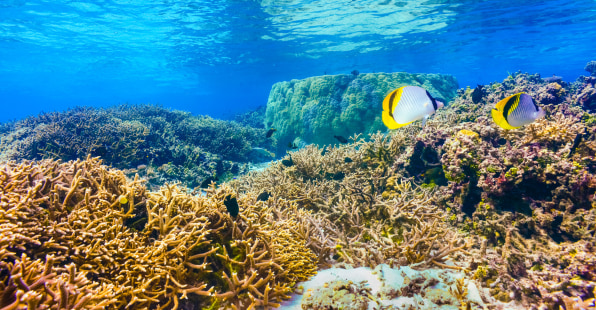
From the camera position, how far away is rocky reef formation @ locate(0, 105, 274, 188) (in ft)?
26.1

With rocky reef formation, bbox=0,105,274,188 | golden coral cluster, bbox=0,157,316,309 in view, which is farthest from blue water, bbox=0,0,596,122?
golden coral cluster, bbox=0,157,316,309

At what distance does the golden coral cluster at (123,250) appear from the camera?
1756mm

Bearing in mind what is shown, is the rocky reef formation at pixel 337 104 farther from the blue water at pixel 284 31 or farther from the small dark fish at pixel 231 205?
the small dark fish at pixel 231 205

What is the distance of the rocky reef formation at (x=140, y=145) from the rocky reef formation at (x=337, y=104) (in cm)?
300

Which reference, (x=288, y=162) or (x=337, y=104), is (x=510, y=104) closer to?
(x=288, y=162)

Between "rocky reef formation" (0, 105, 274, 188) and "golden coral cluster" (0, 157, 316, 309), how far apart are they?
373 cm

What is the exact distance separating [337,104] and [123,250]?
Answer: 11147mm

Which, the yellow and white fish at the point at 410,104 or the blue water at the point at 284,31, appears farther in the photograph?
the blue water at the point at 284,31

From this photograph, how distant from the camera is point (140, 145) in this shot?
8922mm

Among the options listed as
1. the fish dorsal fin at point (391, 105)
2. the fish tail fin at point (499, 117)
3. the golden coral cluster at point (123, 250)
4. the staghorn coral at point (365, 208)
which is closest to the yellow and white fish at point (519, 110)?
the fish tail fin at point (499, 117)

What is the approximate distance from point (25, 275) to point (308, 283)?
239 cm

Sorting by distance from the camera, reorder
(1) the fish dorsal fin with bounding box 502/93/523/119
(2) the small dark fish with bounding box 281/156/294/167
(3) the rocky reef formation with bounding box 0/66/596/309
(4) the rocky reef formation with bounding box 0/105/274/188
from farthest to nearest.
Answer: (4) the rocky reef formation with bounding box 0/105/274/188 → (2) the small dark fish with bounding box 281/156/294/167 → (1) the fish dorsal fin with bounding box 502/93/523/119 → (3) the rocky reef formation with bounding box 0/66/596/309

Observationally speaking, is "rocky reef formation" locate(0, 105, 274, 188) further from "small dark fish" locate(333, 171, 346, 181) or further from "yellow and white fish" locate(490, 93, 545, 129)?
"yellow and white fish" locate(490, 93, 545, 129)

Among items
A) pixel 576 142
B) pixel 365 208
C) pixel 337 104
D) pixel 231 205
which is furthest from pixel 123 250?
pixel 337 104
